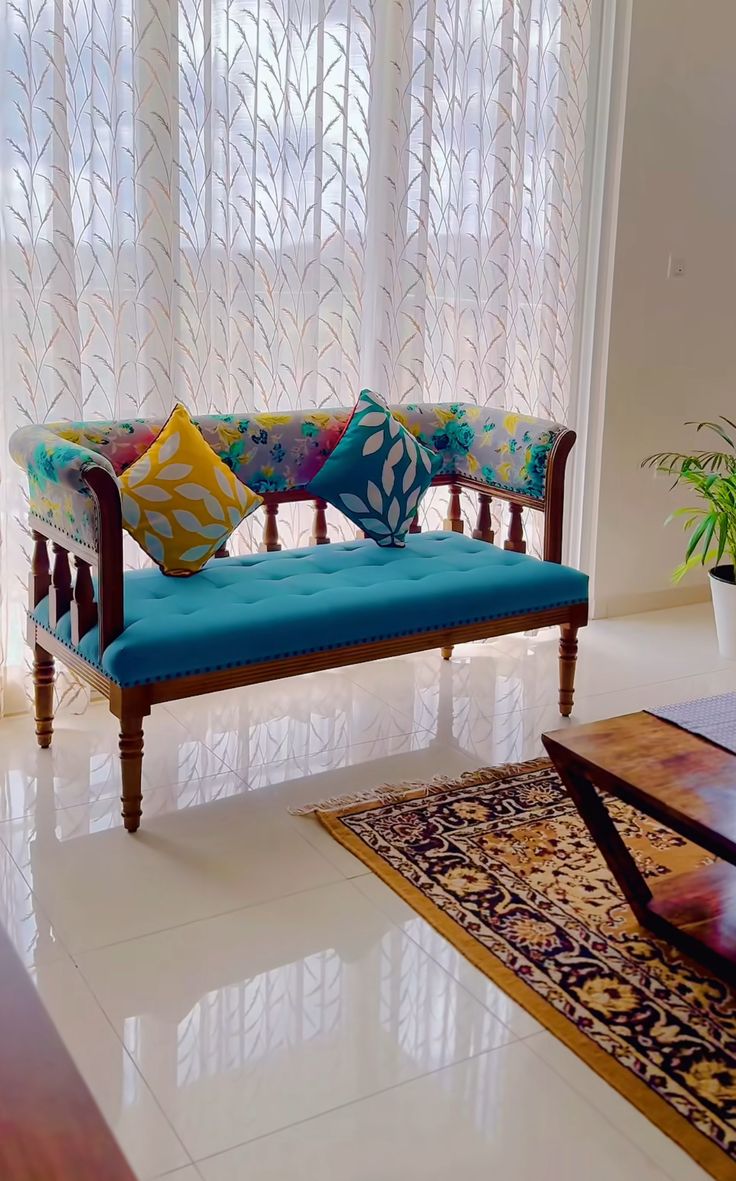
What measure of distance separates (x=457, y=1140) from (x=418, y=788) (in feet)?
3.85

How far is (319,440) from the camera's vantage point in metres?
3.46

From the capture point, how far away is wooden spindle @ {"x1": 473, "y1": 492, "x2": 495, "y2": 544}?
371cm

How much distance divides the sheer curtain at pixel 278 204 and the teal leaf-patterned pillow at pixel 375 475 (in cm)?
31

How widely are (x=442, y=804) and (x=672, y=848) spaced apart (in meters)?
0.54

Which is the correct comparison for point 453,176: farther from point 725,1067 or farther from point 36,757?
point 725,1067

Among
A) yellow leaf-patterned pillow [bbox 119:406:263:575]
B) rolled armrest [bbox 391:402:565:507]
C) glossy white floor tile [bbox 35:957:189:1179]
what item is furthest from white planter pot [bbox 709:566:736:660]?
glossy white floor tile [bbox 35:957:189:1179]

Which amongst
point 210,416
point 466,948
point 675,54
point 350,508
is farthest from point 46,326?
point 675,54

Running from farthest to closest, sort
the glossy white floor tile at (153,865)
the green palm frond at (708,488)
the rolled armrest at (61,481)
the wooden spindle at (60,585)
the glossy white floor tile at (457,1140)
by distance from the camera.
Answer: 1. the green palm frond at (708,488)
2. the wooden spindle at (60,585)
3. the rolled armrest at (61,481)
4. the glossy white floor tile at (153,865)
5. the glossy white floor tile at (457,1140)

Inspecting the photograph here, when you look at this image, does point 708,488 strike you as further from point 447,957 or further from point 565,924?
point 447,957

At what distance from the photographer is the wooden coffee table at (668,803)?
2.03 metres

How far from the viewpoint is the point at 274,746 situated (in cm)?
324

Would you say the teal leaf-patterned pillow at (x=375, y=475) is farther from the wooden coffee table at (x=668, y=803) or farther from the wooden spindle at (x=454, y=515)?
the wooden coffee table at (x=668, y=803)

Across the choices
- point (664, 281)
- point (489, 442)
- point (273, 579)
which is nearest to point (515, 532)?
point (489, 442)

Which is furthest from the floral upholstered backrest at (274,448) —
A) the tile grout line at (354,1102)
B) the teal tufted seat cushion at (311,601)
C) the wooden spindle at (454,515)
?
the tile grout line at (354,1102)
